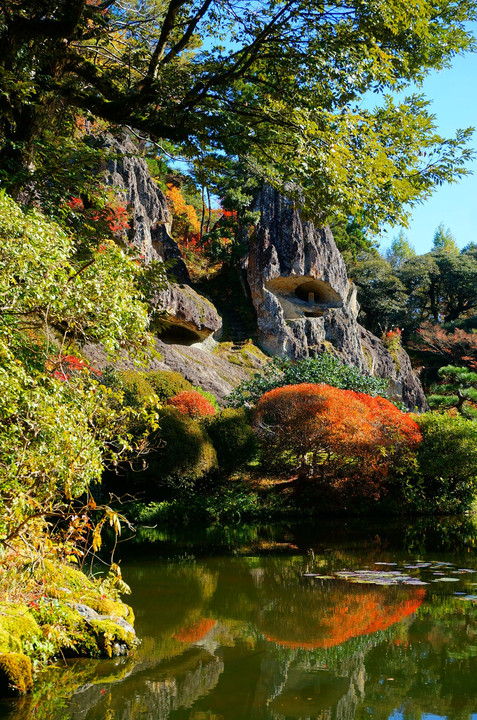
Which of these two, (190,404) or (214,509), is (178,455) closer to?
(214,509)

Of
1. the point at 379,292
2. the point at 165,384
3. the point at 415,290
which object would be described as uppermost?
the point at 415,290

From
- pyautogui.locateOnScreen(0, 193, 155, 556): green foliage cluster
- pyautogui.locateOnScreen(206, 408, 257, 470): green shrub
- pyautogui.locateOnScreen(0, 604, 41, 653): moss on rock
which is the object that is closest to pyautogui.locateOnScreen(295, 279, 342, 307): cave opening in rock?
pyautogui.locateOnScreen(206, 408, 257, 470): green shrub

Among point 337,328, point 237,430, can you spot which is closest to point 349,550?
point 237,430

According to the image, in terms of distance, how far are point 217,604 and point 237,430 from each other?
6.86 meters

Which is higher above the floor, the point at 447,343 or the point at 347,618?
the point at 447,343

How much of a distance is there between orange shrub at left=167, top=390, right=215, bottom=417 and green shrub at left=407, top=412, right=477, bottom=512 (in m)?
4.87

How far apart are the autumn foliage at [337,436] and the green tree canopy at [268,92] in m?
5.93

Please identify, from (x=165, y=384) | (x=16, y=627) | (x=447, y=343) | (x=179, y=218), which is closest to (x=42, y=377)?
(x=16, y=627)

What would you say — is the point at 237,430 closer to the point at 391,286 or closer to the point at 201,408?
the point at 201,408

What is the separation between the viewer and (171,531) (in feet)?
38.0

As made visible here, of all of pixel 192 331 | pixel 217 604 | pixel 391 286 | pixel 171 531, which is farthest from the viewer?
pixel 391 286

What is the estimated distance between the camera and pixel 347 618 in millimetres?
5582

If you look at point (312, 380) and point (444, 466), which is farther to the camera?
point (312, 380)

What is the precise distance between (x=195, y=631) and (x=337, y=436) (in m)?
7.50
